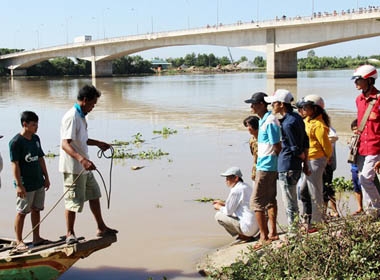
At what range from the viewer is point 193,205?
25.2 feet

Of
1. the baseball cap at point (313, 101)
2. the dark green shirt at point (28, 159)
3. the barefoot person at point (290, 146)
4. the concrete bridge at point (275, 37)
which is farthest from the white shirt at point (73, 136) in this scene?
the concrete bridge at point (275, 37)

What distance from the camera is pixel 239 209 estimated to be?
5.62 meters

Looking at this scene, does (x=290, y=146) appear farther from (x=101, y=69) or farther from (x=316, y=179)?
(x=101, y=69)

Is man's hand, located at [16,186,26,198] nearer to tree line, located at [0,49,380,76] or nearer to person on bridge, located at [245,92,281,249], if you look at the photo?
person on bridge, located at [245,92,281,249]

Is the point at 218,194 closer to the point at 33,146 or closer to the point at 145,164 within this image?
the point at 145,164

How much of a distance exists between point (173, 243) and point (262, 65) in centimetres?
11005

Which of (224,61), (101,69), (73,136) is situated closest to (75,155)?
(73,136)

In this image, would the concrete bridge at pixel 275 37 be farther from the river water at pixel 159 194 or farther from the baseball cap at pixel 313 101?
the baseball cap at pixel 313 101

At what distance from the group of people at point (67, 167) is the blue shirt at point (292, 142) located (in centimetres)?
176

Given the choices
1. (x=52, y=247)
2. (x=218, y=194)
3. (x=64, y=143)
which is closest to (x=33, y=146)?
(x=64, y=143)

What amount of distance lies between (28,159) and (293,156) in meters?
2.57

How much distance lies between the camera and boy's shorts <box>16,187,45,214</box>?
517cm

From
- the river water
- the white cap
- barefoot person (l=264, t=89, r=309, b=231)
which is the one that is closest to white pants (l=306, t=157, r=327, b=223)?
barefoot person (l=264, t=89, r=309, b=231)

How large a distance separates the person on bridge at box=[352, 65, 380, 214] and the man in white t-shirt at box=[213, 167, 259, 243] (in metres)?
1.18
